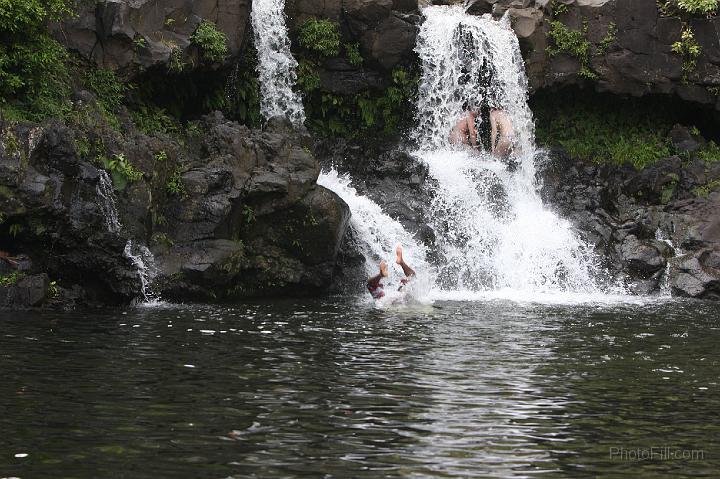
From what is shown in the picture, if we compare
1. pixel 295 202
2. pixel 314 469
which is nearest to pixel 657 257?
pixel 295 202

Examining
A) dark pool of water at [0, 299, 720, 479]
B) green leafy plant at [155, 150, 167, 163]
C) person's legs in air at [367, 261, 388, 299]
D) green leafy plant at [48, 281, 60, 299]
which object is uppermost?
green leafy plant at [155, 150, 167, 163]

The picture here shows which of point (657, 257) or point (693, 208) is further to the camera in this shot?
point (693, 208)

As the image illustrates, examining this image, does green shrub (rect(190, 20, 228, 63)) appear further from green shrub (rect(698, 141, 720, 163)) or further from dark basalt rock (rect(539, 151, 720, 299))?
green shrub (rect(698, 141, 720, 163))

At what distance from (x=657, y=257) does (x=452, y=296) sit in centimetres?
634

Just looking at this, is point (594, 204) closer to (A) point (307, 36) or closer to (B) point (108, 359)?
(A) point (307, 36)

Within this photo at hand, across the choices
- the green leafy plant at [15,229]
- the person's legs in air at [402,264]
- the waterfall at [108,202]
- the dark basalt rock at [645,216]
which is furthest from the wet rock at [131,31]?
the dark basalt rock at [645,216]

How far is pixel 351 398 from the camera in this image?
33.4ft

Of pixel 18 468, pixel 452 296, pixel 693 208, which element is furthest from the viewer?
pixel 693 208

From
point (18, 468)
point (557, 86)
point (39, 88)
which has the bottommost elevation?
point (18, 468)

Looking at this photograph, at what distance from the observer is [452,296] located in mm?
21359

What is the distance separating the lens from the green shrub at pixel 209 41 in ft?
76.1

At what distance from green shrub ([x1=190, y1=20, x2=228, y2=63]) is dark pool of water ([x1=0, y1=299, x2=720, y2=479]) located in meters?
9.23

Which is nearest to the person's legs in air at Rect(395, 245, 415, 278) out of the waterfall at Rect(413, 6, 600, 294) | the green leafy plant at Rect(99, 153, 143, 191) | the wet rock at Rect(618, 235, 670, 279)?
the waterfall at Rect(413, 6, 600, 294)

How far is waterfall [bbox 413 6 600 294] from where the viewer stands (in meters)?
24.1
